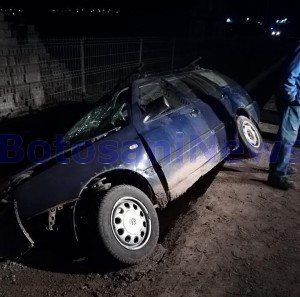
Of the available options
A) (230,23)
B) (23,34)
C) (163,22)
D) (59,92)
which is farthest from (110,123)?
(230,23)

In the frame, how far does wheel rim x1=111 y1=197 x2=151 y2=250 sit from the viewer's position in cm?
299

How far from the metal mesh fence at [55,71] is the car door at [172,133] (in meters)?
4.17

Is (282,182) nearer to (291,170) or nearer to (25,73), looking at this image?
(291,170)

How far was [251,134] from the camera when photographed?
5.02 meters

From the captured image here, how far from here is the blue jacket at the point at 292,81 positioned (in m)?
3.89

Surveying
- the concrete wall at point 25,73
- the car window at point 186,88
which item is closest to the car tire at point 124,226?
the car window at point 186,88

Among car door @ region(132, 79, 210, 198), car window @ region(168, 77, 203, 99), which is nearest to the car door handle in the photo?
car door @ region(132, 79, 210, 198)

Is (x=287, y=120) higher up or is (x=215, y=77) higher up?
(x=215, y=77)

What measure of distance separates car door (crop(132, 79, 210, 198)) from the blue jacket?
107 centimetres

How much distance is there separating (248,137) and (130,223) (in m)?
2.69

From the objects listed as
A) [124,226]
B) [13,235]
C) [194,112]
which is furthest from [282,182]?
[13,235]

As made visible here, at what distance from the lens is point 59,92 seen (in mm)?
7781

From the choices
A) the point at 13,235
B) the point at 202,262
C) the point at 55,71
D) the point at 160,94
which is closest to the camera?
the point at 13,235

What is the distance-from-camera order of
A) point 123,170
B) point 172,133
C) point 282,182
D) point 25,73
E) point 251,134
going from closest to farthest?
point 123,170 < point 172,133 < point 282,182 < point 251,134 < point 25,73
